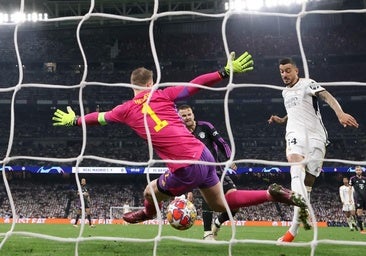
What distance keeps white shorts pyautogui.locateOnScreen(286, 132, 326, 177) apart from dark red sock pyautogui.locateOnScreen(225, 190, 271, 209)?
0.78 metres

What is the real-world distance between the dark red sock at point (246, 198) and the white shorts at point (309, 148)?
30.8 inches

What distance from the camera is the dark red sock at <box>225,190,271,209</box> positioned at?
4.47m

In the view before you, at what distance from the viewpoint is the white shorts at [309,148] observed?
5082mm

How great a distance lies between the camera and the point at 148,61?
29.9 m

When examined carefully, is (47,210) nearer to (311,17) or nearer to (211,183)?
(311,17)

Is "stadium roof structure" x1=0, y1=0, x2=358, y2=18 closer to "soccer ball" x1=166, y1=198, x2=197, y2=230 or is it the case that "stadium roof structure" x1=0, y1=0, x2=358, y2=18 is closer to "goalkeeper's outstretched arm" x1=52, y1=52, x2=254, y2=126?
"goalkeeper's outstretched arm" x1=52, y1=52, x2=254, y2=126

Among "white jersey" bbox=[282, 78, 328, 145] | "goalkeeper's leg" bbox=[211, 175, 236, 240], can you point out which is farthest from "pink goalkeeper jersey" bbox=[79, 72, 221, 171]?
"goalkeeper's leg" bbox=[211, 175, 236, 240]

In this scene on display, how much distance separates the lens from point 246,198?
15.1ft

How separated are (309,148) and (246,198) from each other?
3.49 ft

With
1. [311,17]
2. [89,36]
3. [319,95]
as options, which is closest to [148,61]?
[89,36]

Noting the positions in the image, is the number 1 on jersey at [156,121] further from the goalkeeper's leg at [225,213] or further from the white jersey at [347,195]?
the white jersey at [347,195]

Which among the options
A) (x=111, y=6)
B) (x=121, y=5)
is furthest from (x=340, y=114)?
(x=111, y=6)

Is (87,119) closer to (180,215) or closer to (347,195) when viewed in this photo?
(180,215)

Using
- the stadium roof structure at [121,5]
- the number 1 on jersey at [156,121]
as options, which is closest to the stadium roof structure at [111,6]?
the stadium roof structure at [121,5]
